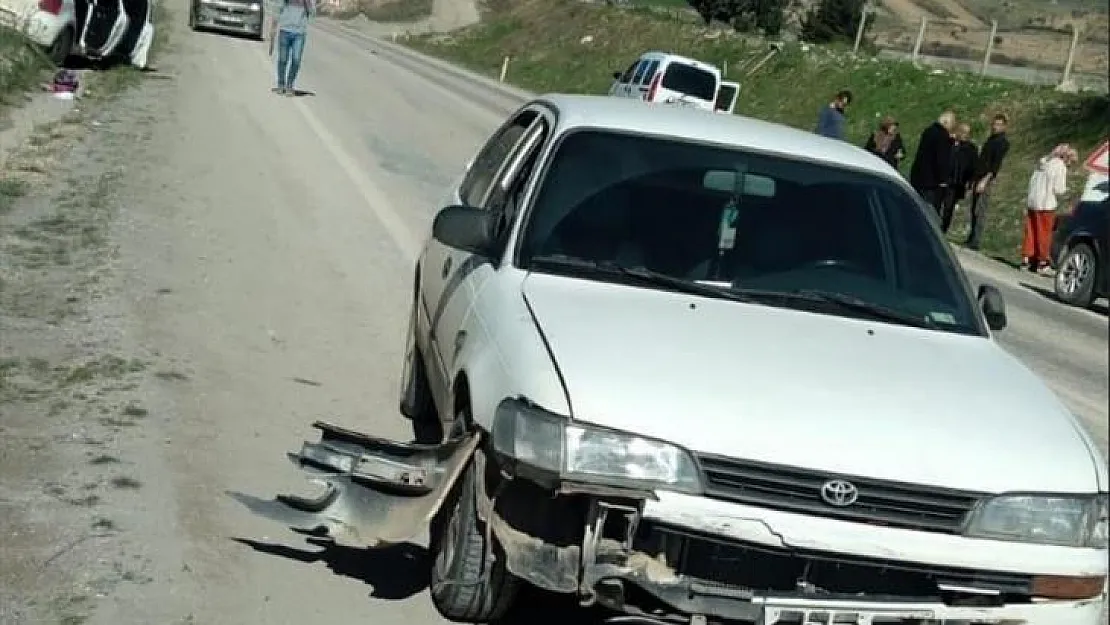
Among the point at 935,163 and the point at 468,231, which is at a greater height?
the point at 468,231

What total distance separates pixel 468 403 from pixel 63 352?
3.70m

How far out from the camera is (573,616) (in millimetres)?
5180

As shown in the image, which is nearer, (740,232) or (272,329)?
(740,232)

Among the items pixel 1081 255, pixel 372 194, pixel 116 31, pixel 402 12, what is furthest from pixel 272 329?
pixel 402 12

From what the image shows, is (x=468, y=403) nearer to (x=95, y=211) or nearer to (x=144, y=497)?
(x=144, y=497)

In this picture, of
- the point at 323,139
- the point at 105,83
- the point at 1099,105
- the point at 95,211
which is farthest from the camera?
the point at 1099,105

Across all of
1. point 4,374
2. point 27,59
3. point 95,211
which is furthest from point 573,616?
point 27,59

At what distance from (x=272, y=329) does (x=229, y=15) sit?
3346 centimetres

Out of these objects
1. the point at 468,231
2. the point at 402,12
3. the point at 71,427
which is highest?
the point at 468,231

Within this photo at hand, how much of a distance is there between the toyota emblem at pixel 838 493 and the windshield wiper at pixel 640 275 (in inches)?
46.6

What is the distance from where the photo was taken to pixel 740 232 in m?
5.62

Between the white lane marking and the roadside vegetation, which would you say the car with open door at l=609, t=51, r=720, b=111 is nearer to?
the white lane marking

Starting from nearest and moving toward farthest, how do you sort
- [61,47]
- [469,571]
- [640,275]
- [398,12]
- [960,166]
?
[469,571], [640,275], [960,166], [61,47], [398,12]

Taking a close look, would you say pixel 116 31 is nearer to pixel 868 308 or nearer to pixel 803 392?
pixel 868 308
